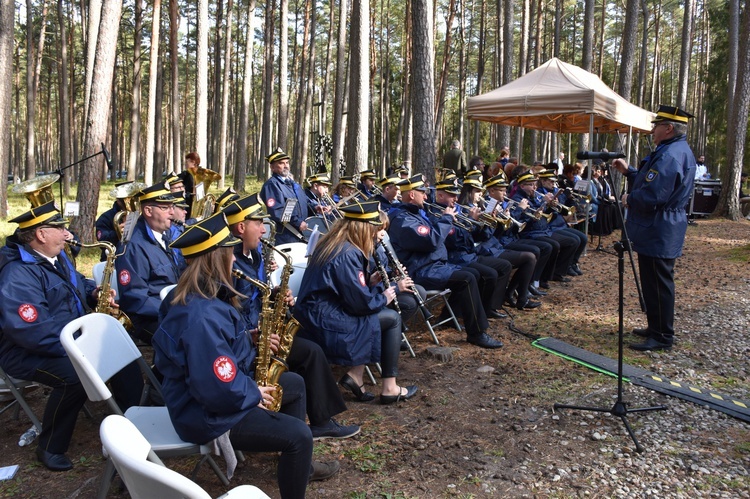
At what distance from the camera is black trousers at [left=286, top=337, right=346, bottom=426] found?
13.2ft

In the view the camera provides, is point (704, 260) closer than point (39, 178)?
No

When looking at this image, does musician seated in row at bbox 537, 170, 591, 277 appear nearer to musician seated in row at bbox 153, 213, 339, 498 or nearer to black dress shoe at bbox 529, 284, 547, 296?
black dress shoe at bbox 529, 284, 547, 296

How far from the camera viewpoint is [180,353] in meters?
2.77

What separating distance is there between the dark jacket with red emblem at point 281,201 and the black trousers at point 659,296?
4.42m

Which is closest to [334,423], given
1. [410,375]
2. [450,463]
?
[450,463]

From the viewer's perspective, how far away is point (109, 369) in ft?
10.9

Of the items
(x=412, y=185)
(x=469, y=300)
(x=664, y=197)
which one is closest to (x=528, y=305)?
(x=469, y=300)

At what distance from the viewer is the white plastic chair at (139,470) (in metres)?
1.72

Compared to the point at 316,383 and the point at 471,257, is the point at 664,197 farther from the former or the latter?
the point at 316,383

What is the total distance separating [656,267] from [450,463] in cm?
352

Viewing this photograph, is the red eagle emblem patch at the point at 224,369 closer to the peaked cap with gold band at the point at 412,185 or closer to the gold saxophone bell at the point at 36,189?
the gold saxophone bell at the point at 36,189

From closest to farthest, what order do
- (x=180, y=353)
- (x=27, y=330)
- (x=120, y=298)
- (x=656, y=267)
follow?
(x=180, y=353)
(x=27, y=330)
(x=120, y=298)
(x=656, y=267)

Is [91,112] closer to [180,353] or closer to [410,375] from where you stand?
[410,375]

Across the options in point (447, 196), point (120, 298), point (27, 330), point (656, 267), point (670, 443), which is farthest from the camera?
point (447, 196)
